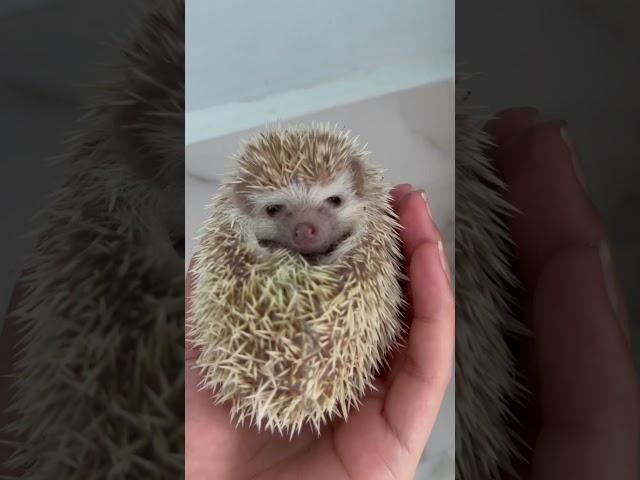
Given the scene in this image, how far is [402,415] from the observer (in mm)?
1225

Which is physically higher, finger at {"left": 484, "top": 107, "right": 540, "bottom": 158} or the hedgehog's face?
finger at {"left": 484, "top": 107, "right": 540, "bottom": 158}

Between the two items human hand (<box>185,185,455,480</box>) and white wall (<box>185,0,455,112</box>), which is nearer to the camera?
human hand (<box>185,185,455,480</box>)

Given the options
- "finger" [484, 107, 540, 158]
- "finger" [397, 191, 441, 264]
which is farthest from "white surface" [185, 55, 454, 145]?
"finger" [397, 191, 441, 264]

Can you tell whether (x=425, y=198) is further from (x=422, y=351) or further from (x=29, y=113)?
(x=29, y=113)

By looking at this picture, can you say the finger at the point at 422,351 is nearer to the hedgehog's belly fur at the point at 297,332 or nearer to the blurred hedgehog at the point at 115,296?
the hedgehog's belly fur at the point at 297,332

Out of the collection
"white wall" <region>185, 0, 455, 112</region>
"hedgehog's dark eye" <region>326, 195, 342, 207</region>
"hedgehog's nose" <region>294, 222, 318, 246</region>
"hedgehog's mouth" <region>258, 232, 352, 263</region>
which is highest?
"white wall" <region>185, 0, 455, 112</region>

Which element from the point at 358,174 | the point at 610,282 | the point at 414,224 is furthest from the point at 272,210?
the point at 610,282

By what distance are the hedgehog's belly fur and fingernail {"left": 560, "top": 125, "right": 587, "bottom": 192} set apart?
393 millimetres

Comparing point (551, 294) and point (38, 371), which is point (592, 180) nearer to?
point (551, 294)

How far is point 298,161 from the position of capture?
46.8 inches

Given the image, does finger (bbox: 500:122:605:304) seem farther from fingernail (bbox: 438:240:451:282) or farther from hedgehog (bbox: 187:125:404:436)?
hedgehog (bbox: 187:125:404:436)

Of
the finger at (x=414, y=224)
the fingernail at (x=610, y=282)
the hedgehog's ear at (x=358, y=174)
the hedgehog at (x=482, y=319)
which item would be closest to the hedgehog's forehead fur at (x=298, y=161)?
the hedgehog's ear at (x=358, y=174)

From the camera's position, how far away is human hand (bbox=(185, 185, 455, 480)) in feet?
4.00

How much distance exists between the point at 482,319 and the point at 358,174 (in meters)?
0.39
